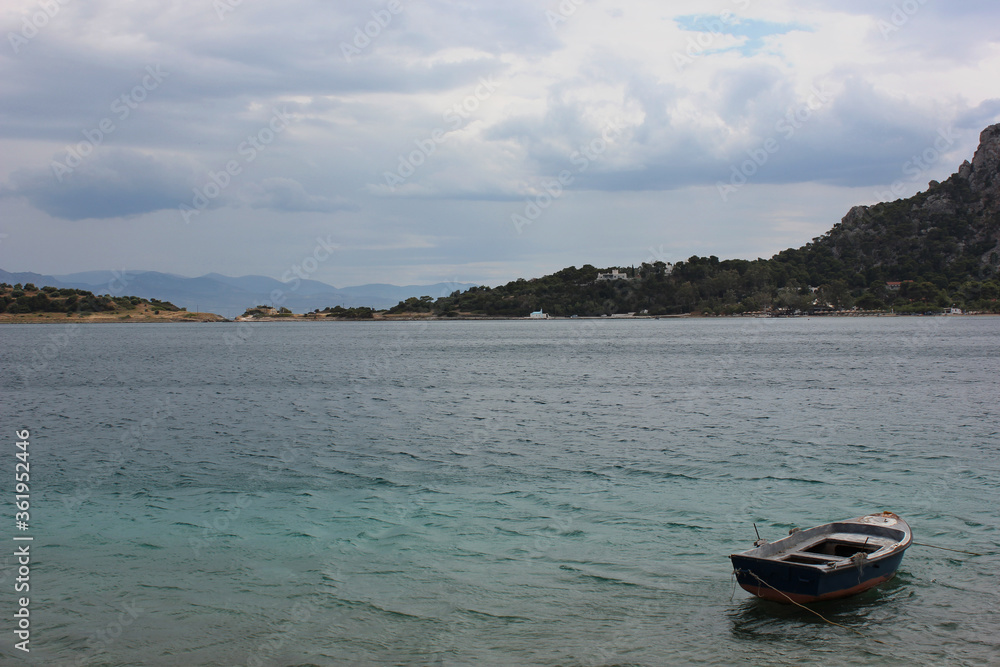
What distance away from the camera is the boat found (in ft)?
49.2

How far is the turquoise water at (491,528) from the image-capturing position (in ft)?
47.0

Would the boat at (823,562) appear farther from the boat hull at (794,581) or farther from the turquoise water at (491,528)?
the turquoise water at (491,528)

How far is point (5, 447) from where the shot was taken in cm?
3631

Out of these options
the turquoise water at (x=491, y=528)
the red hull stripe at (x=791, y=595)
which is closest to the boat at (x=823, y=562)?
the red hull stripe at (x=791, y=595)

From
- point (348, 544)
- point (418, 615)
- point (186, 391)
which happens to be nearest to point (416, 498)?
point (348, 544)

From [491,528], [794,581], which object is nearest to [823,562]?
[794,581]

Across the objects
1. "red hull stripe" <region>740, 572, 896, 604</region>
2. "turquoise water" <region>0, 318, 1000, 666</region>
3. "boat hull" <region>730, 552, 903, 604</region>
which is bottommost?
"turquoise water" <region>0, 318, 1000, 666</region>

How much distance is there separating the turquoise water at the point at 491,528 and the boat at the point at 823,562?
1.54ft

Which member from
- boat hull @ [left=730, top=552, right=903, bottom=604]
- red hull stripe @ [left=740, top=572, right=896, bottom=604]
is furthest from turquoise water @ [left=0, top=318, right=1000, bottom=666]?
boat hull @ [left=730, top=552, right=903, bottom=604]

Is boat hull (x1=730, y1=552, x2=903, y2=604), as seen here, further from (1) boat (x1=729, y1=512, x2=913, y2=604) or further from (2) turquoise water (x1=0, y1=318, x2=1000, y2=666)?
(2) turquoise water (x1=0, y1=318, x2=1000, y2=666)

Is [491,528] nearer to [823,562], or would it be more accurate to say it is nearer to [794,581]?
[794,581]

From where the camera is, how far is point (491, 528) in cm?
2162

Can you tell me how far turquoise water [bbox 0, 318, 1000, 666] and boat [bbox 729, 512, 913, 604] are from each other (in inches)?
18.5

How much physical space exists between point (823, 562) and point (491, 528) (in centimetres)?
947
